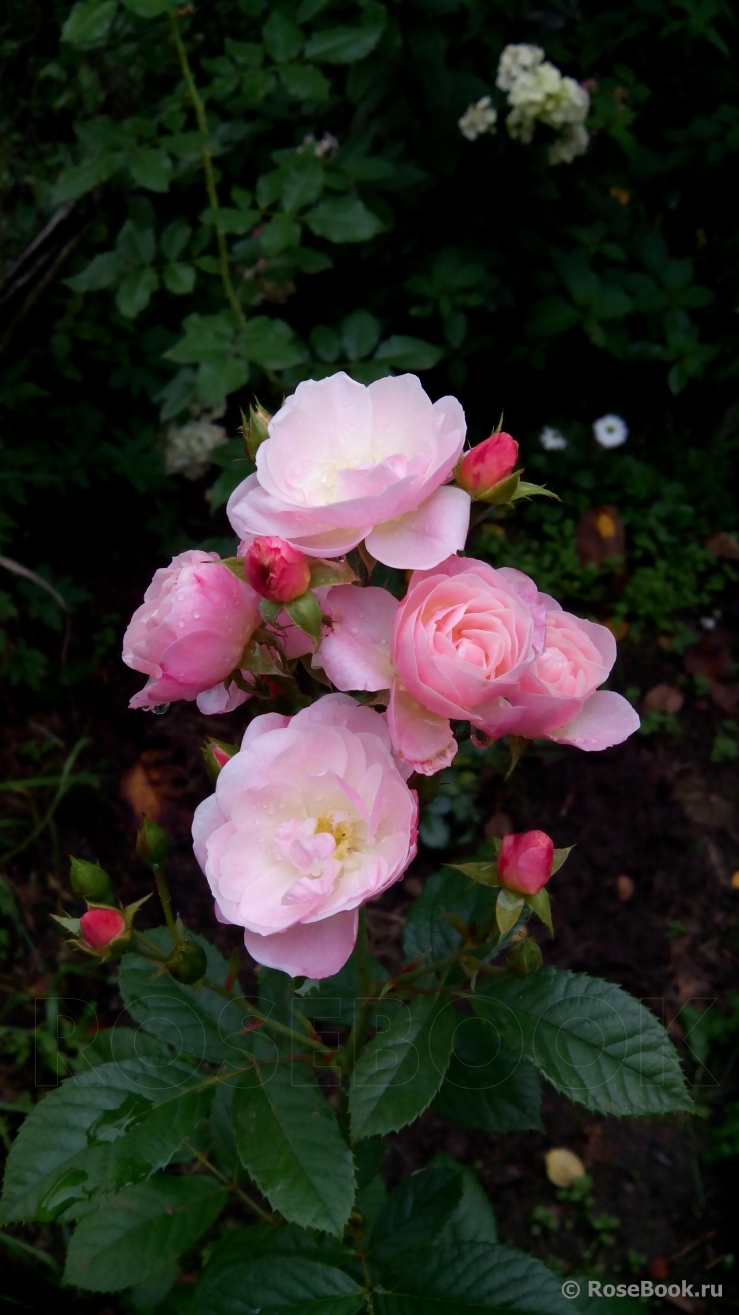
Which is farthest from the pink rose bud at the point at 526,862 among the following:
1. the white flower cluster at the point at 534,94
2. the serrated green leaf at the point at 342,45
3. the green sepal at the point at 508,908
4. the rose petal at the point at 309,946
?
the white flower cluster at the point at 534,94

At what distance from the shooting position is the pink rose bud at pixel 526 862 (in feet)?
2.27

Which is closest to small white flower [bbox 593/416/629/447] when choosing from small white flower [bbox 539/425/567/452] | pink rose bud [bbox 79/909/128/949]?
small white flower [bbox 539/425/567/452]

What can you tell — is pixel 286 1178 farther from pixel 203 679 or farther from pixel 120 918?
pixel 203 679

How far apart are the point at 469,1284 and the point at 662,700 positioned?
1638 mm

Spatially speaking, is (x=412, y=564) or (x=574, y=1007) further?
(x=574, y=1007)

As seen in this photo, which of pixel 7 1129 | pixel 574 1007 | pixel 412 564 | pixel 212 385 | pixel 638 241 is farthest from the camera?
pixel 638 241

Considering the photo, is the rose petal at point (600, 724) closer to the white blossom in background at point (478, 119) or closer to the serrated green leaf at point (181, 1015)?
the serrated green leaf at point (181, 1015)

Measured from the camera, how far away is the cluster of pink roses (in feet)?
2.06

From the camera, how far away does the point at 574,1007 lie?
0.80 m

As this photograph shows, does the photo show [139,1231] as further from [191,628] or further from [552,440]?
[552,440]

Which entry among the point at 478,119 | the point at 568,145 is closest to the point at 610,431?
the point at 568,145

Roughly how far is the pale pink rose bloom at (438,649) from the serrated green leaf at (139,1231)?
0.64m

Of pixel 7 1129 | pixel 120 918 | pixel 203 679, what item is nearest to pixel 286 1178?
pixel 120 918

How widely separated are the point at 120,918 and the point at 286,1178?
249 millimetres
